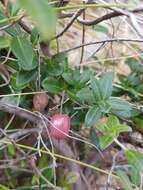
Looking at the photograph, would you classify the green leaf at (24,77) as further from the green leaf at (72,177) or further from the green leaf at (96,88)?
the green leaf at (72,177)

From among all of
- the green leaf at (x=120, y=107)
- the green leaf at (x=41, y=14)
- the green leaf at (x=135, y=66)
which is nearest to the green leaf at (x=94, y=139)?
the green leaf at (x=120, y=107)

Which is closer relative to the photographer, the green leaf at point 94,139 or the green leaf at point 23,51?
the green leaf at point 23,51

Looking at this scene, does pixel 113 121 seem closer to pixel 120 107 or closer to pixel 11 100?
pixel 120 107

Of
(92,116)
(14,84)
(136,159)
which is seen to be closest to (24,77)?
(14,84)

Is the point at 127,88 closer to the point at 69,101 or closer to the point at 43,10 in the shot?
the point at 69,101

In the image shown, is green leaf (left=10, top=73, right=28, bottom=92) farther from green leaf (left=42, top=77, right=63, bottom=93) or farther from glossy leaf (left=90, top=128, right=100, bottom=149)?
glossy leaf (left=90, top=128, right=100, bottom=149)

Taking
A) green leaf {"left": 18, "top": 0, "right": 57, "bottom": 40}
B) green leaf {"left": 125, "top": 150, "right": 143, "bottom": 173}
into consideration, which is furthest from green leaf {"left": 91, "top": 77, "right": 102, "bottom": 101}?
green leaf {"left": 18, "top": 0, "right": 57, "bottom": 40}

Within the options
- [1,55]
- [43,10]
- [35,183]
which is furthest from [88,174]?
[43,10]
